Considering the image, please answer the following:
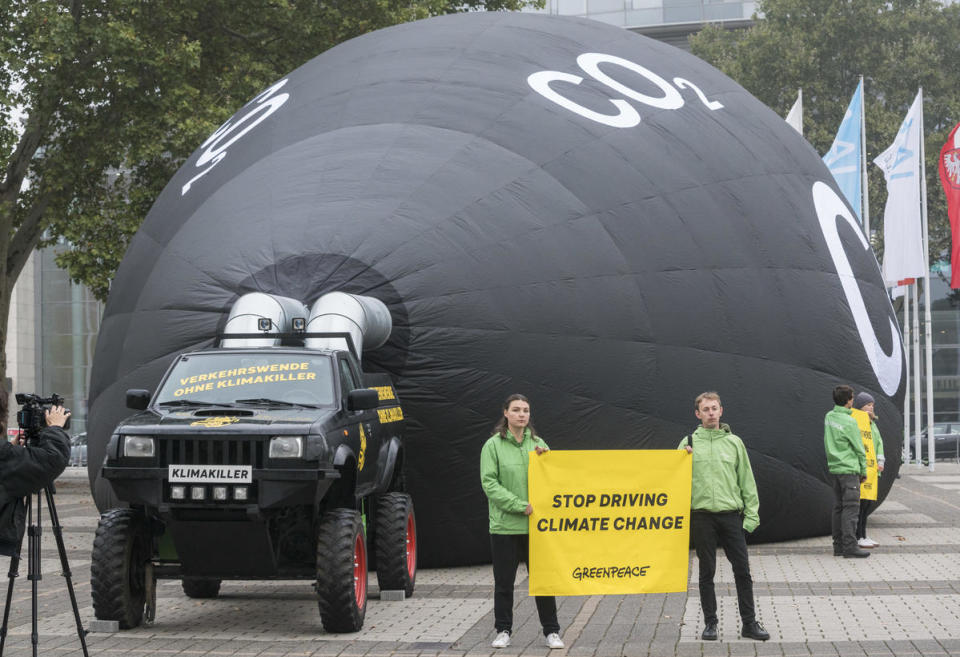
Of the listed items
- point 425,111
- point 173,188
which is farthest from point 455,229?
point 173,188

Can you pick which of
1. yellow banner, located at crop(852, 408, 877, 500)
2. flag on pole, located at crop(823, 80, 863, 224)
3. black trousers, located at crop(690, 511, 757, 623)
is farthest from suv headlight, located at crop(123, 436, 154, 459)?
flag on pole, located at crop(823, 80, 863, 224)

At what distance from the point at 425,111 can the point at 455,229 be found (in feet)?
5.52

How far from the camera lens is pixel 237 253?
11320mm

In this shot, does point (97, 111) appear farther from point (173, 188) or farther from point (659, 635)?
point (659, 635)

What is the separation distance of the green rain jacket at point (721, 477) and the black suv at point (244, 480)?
2266 mm

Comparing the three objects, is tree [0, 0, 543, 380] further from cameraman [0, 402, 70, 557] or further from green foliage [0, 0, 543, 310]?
cameraman [0, 402, 70, 557]

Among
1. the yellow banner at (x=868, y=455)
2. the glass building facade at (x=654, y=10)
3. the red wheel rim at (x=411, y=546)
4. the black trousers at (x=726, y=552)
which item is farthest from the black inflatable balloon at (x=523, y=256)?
the glass building facade at (x=654, y=10)

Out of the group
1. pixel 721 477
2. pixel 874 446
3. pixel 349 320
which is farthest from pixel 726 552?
pixel 874 446

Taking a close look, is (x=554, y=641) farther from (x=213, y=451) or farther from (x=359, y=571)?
(x=213, y=451)

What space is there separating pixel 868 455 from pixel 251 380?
23.1 feet

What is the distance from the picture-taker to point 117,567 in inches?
340

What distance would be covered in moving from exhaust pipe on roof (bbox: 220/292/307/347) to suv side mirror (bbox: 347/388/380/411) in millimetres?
1153

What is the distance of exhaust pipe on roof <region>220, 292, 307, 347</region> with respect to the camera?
32.4ft

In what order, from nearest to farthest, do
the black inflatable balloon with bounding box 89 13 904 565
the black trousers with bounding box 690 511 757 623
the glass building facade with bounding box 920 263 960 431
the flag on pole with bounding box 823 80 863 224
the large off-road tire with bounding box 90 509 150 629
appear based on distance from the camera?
the black trousers with bounding box 690 511 757 623, the large off-road tire with bounding box 90 509 150 629, the black inflatable balloon with bounding box 89 13 904 565, the flag on pole with bounding box 823 80 863 224, the glass building facade with bounding box 920 263 960 431
